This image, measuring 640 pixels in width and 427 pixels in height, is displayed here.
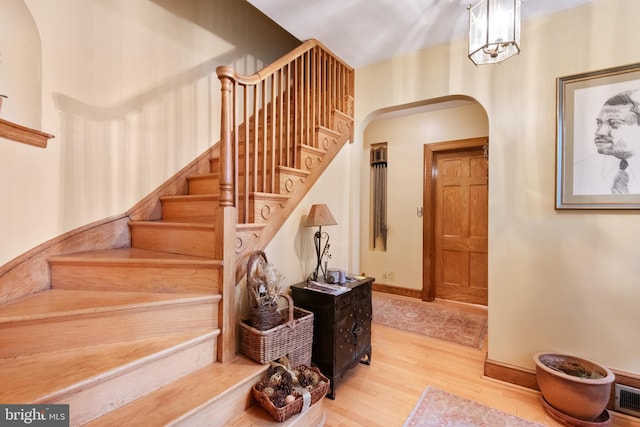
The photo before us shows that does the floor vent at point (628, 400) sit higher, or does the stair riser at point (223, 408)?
the stair riser at point (223, 408)

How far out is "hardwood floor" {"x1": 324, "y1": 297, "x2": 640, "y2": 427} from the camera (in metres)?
1.76

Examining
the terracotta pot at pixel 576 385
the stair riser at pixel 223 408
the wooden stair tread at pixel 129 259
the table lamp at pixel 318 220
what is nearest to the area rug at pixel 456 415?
the terracotta pot at pixel 576 385

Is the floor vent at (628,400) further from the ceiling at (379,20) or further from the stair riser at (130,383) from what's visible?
the stair riser at (130,383)

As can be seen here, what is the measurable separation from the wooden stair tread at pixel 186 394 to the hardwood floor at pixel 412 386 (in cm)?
65

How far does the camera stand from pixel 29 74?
1.66 meters

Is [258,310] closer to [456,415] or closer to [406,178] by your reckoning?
[456,415]

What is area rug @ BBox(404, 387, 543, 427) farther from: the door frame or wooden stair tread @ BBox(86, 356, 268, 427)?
the door frame

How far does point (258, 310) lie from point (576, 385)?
1.85 metres

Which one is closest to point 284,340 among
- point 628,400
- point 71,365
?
point 71,365

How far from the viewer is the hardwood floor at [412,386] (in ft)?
5.77

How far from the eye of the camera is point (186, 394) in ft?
4.25

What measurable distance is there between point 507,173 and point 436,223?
2.07 m

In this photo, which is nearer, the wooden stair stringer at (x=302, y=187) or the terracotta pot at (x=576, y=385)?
the terracotta pot at (x=576, y=385)

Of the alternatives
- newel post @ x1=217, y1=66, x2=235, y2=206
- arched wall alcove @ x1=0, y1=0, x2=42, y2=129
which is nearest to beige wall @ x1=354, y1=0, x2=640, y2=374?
newel post @ x1=217, y1=66, x2=235, y2=206
